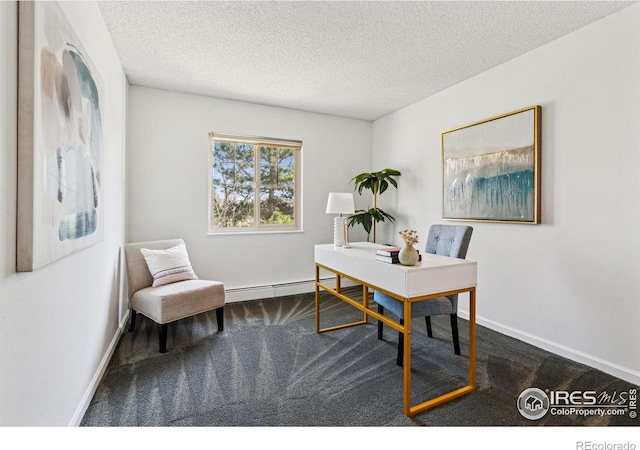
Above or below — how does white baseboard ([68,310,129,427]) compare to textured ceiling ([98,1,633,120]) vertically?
below

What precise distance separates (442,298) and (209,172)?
2981 mm

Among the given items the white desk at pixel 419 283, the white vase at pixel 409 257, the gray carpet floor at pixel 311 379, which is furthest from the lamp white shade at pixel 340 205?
the gray carpet floor at pixel 311 379

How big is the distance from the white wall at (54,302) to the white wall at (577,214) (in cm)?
325

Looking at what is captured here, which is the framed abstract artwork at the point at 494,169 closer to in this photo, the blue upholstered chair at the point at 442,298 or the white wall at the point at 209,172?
the blue upholstered chair at the point at 442,298

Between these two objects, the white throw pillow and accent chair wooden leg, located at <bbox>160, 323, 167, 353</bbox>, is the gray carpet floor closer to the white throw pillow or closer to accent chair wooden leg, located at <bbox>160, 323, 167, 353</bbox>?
accent chair wooden leg, located at <bbox>160, 323, 167, 353</bbox>

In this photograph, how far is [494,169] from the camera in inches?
113

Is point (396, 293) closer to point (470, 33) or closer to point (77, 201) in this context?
point (77, 201)

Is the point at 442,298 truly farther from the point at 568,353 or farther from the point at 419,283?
the point at 568,353

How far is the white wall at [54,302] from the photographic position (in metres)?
0.99

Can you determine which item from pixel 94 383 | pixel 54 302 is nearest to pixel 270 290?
pixel 94 383

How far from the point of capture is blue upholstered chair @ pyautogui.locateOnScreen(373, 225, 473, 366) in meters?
2.18

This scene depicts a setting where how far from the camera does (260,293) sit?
395cm

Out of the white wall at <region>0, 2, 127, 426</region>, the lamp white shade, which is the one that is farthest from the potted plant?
the white wall at <region>0, 2, 127, 426</region>

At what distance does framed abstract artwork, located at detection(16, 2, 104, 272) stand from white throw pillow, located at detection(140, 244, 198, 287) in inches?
44.9
